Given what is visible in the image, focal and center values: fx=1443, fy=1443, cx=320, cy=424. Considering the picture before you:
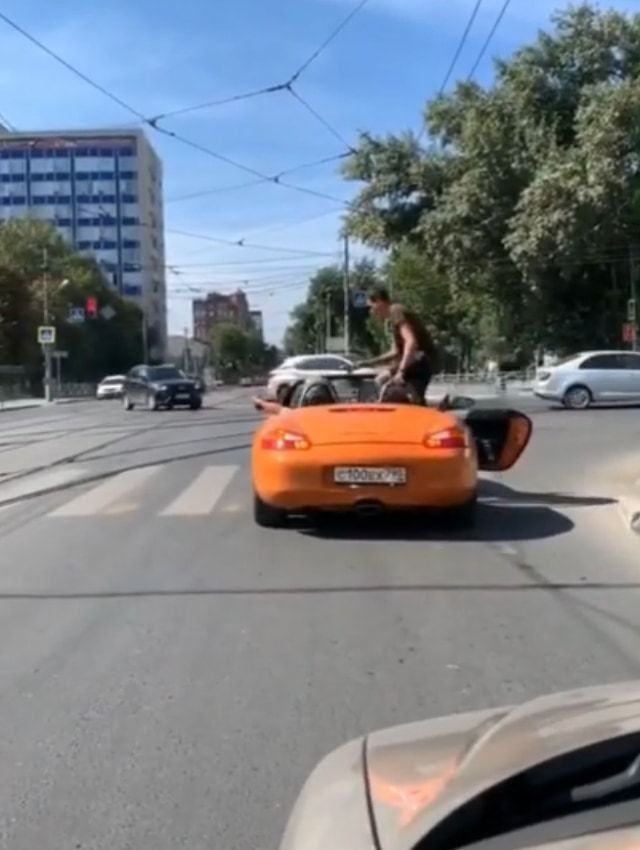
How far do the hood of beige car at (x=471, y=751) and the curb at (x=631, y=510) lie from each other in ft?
26.3

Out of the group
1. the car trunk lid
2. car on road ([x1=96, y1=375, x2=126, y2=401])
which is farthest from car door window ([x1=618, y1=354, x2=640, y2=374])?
car on road ([x1=96, y1=375, x2=126, y2=401])

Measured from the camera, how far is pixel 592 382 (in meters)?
35.9

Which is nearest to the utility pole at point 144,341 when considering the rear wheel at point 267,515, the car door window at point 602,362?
the car door window at point 602,362

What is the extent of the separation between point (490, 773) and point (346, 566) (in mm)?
6928

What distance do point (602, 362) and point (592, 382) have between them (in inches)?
28.1

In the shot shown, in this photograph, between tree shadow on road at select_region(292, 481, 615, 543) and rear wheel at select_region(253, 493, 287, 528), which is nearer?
tree shadow on road at select_region(292, 481, 615, 543)

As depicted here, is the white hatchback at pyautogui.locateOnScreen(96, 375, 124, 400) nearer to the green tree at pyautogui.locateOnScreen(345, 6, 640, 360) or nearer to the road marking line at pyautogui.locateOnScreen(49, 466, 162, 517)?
the green tree at pyautogui.locateOnScreen(345, 6, 640, 360)

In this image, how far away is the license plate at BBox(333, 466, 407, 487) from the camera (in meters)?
10.6

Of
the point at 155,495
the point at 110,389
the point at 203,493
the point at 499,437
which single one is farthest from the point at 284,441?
the point at 110,389

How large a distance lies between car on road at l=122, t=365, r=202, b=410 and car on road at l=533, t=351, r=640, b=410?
1232cm

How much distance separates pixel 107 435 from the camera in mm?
26641

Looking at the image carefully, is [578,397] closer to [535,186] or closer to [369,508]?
[535,186]

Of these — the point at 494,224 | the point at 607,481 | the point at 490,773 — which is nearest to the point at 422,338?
the point at 607,481

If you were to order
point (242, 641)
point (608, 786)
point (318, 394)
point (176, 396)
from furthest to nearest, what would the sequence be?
point (176, 396) < point (318, 394) < point (242, 641) < point (608, 786)
